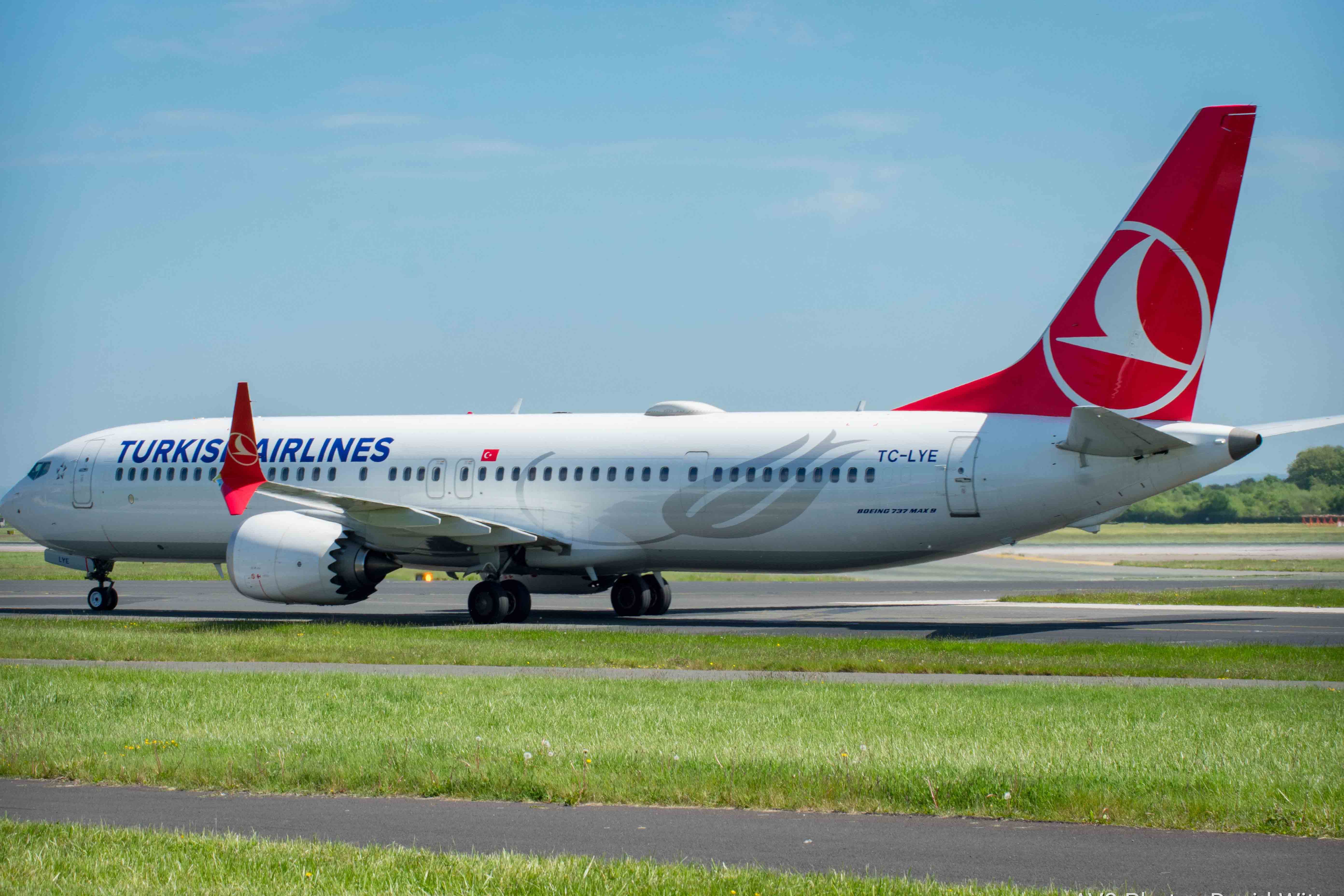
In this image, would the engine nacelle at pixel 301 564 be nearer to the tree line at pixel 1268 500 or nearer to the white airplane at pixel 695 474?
the white airplane at pixel 695 474

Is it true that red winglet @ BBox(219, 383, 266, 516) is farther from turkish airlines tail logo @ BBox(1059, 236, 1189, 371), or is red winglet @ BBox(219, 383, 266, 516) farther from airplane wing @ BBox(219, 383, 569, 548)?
turkish airlines tail logo @ BBox(1059, 236, 1189, 371)

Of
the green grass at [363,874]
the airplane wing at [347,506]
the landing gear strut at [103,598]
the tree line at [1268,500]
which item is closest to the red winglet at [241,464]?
the airplane wing at [347,506]

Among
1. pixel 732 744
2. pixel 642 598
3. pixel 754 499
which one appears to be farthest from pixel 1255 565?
pixel 732 744

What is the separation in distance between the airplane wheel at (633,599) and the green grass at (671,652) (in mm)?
6296

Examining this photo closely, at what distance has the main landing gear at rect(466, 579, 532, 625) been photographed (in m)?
28.0

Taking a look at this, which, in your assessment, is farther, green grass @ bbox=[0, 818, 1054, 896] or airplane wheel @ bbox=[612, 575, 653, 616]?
airplane wheel @ bbox=[612, 575, 653, 616]

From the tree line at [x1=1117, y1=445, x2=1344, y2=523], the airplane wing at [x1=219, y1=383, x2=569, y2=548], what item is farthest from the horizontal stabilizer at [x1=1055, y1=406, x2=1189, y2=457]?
the tree line at [x1=1117, y1=445, x2=1344, y2=523]

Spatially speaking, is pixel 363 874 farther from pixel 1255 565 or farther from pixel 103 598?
pixel 1255 565

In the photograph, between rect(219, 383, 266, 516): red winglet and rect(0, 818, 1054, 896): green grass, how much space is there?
17.3m

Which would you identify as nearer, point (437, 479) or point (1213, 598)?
point (437, 479)

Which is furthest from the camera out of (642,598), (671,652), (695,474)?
(642,598)

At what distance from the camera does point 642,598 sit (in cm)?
3055

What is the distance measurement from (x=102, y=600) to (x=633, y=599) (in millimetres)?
11742

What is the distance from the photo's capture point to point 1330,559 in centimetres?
5697
